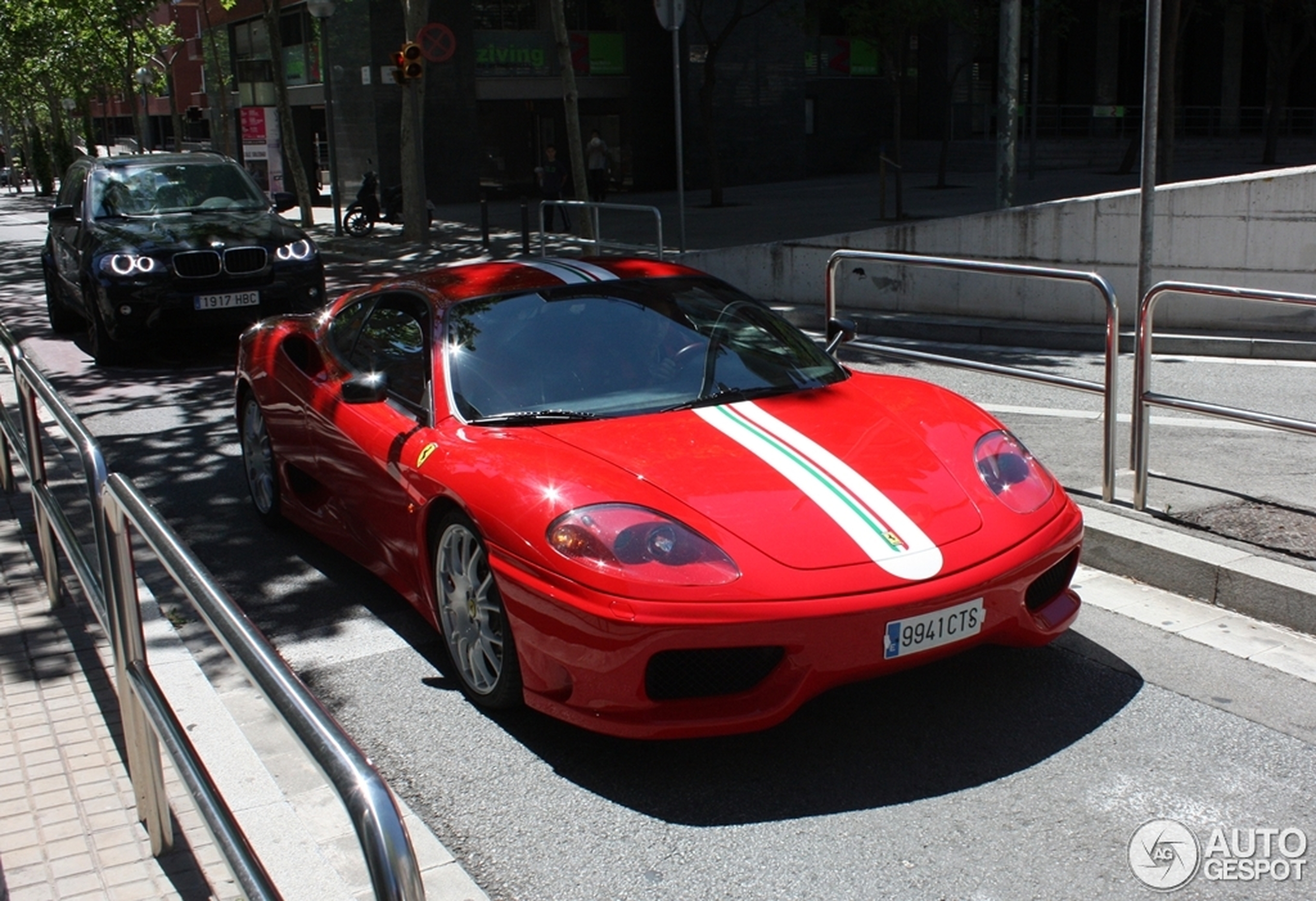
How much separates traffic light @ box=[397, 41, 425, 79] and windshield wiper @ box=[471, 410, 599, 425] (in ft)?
56.5

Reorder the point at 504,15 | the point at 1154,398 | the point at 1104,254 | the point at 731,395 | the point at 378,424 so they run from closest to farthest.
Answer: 1. the point at 731,395
2. the point at 378,424
3. the point at 1154,398
4. the point at 1104,254
5. the point at 504,15

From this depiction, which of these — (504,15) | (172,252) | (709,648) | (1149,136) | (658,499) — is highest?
(504,15)

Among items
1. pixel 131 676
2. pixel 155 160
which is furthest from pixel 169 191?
pixel 131 676

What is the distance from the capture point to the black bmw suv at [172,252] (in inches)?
471

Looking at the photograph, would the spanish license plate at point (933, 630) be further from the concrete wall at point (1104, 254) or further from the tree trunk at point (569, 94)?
the tree trunk at point (569, 94)

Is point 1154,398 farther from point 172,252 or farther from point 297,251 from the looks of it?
point 172,252

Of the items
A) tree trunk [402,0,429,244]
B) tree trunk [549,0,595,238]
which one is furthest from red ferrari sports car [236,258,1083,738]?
tree trunk [402,0,429,244]

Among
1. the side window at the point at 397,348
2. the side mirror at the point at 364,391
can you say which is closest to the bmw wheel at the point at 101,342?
the side window at the point at 397,348

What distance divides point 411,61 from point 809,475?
59.2ft

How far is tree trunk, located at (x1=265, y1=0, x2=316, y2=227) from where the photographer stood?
1177 inches

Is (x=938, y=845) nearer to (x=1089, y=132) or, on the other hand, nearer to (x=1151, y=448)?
(x=1151, y=448)

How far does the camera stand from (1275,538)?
5695mm

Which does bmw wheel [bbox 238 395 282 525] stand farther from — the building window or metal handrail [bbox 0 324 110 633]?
the building window

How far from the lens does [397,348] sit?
5.59 metres
